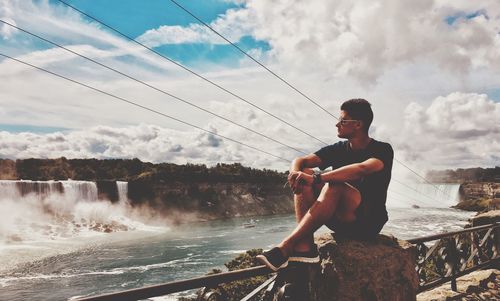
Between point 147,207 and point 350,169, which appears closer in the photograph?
point 350,169

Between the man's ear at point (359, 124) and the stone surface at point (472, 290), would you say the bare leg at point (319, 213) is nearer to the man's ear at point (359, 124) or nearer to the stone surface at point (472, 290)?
the man's ear at point (359, 124)

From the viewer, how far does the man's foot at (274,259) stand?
2.96 metres

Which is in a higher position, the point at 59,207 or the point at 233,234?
the point at 59,207

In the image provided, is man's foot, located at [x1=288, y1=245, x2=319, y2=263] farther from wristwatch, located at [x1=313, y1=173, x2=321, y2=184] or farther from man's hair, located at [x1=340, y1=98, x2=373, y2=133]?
man's hair, located at [x1=340, y1=98, x2=373, y2=133]

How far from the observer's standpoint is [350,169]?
10.3 ft

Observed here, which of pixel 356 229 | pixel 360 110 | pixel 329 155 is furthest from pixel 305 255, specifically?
pixel 360 110

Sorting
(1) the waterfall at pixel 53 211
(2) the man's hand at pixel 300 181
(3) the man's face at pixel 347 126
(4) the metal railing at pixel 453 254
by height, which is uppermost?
(3) the man's face at pixel 347 126

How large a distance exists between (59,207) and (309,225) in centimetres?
10376

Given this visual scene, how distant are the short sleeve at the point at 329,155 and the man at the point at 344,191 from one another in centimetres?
1

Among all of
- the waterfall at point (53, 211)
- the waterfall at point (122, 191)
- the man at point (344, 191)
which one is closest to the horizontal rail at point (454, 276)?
the man at point (344, 191)

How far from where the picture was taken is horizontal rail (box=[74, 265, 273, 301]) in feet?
7.13

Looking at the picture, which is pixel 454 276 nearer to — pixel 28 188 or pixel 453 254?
pixel 453 254

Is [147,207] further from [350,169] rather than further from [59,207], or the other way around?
[350,169]

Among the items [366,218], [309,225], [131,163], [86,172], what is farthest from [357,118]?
[131,163]
